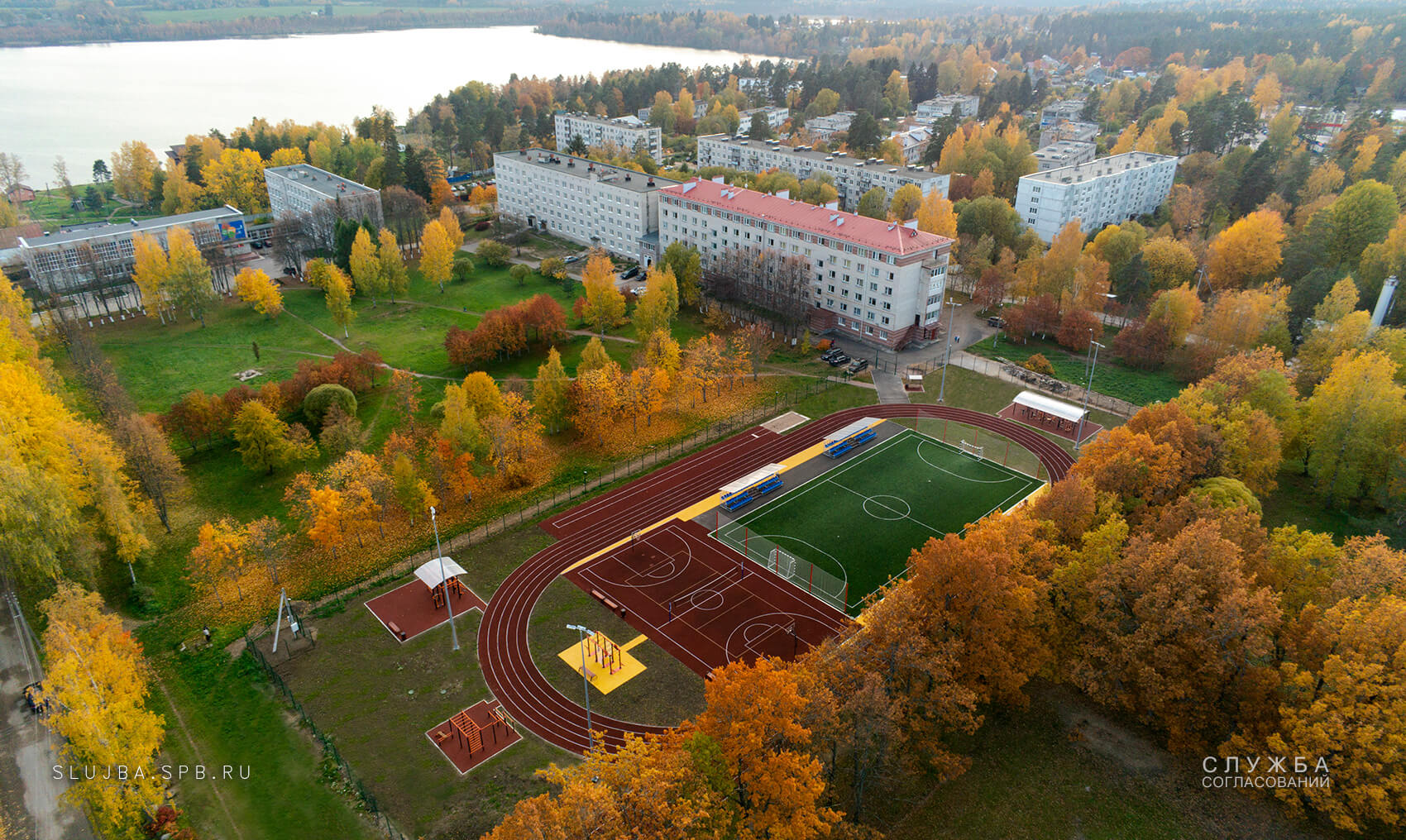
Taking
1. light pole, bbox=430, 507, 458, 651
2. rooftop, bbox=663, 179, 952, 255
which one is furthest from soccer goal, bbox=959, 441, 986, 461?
light pole, bbox=430, 507, 458, 651

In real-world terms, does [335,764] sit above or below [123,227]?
below

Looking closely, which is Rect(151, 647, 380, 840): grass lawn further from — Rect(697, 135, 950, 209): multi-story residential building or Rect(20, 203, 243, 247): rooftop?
Rect(697, 135, 950, 209): multi-story residential building

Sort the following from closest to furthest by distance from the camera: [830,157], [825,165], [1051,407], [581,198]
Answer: [1051,407], [581,198], [825,165], [830,157]

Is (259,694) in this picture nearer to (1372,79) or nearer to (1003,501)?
(1003,501)
